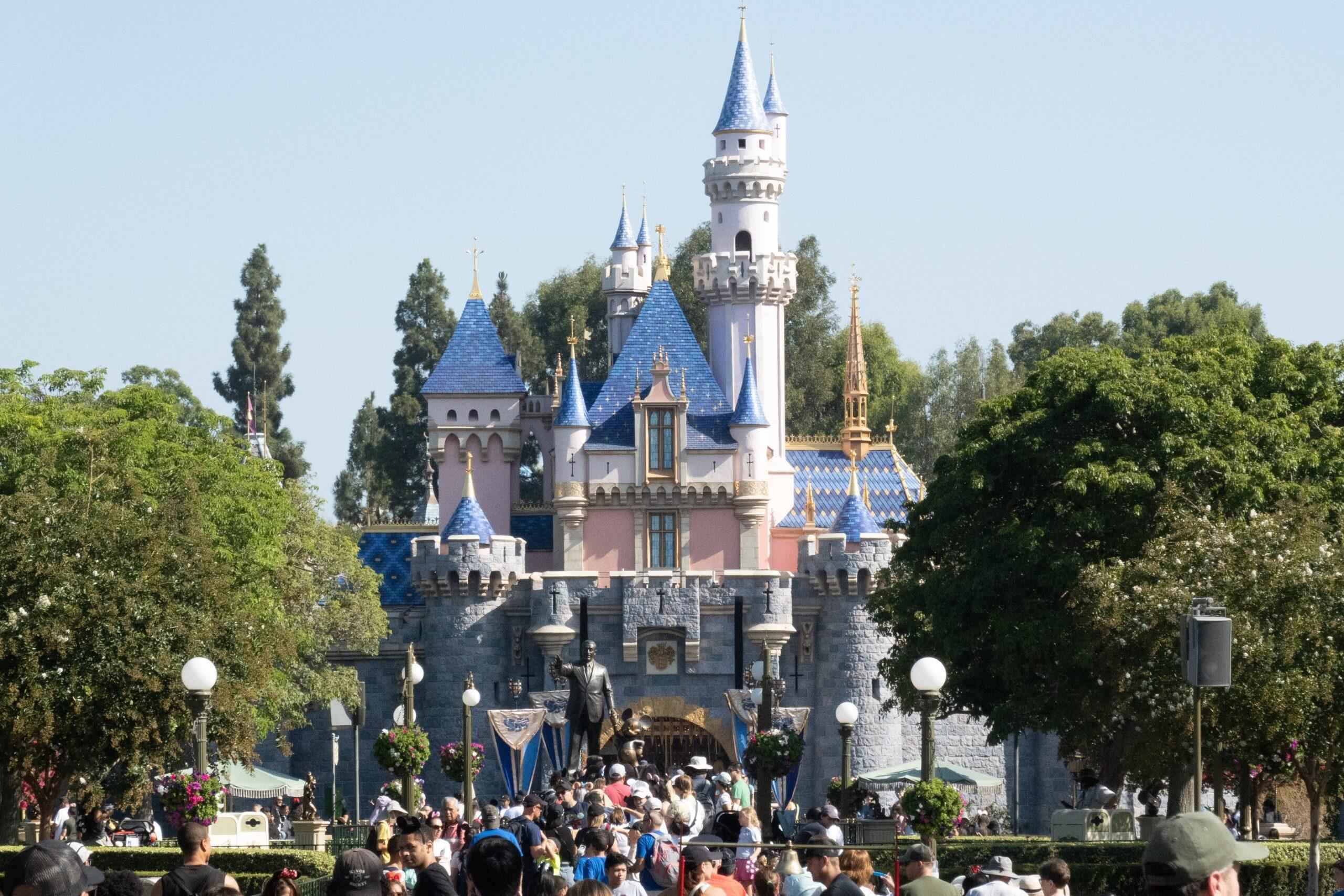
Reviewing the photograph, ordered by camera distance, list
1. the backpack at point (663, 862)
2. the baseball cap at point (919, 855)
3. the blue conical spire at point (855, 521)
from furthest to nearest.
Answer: the blue conical spire at point (855, 521) → the backpack at point (663, 862) → the baseball cap at point (919, 855)

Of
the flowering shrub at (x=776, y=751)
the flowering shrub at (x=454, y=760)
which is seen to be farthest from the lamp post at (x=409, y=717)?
the flowering shrub at (x=776, y=751)

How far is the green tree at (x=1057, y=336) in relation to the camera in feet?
290

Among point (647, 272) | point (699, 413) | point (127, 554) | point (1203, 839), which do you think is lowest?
point (1203, 839)

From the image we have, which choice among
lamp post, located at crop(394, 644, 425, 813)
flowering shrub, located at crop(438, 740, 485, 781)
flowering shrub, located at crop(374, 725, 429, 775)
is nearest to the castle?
flowering shrub, located at crop(438, 740, 485, 781)

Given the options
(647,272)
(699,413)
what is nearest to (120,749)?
(699,413)

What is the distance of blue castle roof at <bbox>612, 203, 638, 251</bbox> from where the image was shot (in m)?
72.9

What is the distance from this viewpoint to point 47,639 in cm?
3334

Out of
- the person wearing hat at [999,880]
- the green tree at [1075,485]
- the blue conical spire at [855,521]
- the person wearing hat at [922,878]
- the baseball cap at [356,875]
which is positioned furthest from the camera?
the blue conical spire at [855,521]

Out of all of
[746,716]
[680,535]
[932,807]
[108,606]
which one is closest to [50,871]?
[932,807]

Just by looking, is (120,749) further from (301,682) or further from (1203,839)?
(1203,839)

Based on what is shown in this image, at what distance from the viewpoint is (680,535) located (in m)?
61.2

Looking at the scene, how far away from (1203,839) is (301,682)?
49.5 meters

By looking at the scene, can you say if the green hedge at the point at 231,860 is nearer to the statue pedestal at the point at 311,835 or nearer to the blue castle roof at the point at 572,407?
the statue pedestal at the point at 311,835

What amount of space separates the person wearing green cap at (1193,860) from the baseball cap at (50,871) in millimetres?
4537
